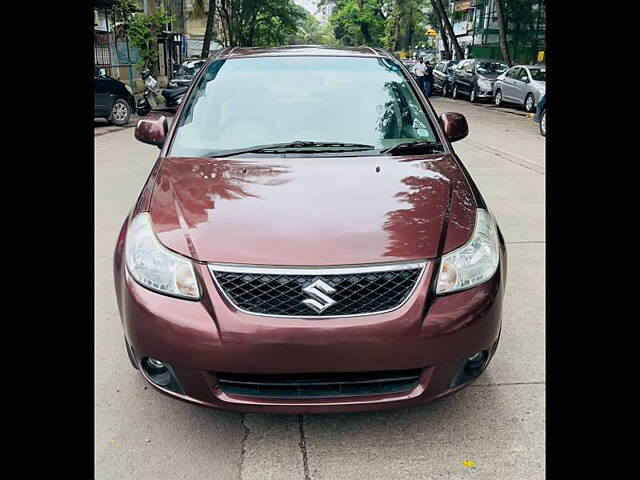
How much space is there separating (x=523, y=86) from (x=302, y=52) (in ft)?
54.0

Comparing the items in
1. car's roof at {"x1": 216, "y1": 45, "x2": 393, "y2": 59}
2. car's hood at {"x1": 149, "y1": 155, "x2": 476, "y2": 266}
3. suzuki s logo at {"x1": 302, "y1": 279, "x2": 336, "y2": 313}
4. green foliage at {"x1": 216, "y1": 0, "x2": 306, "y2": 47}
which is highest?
green foliage at {"x1": 216, "y1": 0, "x2": 306, "y2": 47}

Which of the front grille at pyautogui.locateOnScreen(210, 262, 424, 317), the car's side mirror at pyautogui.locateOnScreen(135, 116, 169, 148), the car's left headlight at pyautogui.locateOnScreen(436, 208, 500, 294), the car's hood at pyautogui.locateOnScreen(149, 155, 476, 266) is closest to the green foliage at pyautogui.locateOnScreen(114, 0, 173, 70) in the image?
the car's side mirror at pyautogui.locateOnScreen(135, 116, 169, 148)

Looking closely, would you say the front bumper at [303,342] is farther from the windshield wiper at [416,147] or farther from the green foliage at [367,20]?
the green foliage at [367,20]

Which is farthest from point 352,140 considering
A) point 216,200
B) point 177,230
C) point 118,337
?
point 118,337

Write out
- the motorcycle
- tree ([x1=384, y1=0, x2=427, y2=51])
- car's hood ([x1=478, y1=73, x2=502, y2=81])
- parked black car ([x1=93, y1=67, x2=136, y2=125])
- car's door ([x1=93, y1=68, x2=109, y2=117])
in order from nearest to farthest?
1. car's door ([x1=93, y1=68, x2=109, y2=117])
2. parked black car ([x1=93, y1=67, x2=136, y2=125])
3. the motorcycle
4. car's hood ([x1=478, y1=73, x2=502, y2=81])
5. tree ([x1=384, y1=0, x2=427, y2=51])

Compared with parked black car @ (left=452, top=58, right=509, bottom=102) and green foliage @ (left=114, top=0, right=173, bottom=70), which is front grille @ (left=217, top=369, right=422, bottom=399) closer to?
green foliage @ (left=114, top=0, right=173, bottom=70)

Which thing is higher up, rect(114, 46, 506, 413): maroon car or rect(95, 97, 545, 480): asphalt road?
rect(114, 46, 506, 413): maroon car

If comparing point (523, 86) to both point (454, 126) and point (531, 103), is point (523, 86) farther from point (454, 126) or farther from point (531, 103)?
point (454, 126)

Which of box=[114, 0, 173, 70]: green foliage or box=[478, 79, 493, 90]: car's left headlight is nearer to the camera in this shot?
box=[114, 0, 173, 70]: green foliage

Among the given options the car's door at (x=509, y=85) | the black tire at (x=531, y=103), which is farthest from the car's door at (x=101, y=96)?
the car's door at (x=509, y=85)

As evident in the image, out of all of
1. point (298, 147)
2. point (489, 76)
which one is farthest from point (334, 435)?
point (489, 76)

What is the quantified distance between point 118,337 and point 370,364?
6.57 ft

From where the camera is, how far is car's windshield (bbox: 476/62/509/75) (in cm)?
2377

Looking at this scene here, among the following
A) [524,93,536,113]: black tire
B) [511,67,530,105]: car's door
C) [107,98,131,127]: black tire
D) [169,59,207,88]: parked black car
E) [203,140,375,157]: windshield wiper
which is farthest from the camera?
[511,67,530,105]: car's door
